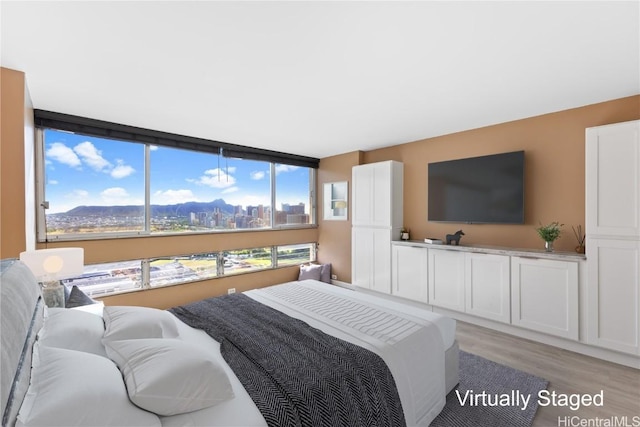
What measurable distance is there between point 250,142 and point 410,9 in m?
3.21

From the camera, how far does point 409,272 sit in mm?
4016

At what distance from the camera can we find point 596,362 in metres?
2.58

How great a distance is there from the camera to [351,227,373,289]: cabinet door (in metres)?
4.59

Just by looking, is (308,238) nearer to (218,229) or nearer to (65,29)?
(218,229)

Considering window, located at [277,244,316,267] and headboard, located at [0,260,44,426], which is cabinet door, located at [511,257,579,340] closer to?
window, located at [277,244,316,267]

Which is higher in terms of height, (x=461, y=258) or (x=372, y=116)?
(x=372, y=116)

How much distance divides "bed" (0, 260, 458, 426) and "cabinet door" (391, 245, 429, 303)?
5.60 feet

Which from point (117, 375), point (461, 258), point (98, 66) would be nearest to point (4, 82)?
point (98, 66)

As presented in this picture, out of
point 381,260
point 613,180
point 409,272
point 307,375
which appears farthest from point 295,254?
point 613,180

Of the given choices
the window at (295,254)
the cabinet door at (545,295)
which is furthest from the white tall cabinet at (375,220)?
the cabinet door at (545,295)

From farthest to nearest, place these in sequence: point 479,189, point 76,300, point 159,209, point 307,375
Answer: point 159,209, point 479,189, point 76,300, point 307,375

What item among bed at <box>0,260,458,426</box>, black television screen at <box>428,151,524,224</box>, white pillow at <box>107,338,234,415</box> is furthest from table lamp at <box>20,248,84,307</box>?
black television screen at <box>428,151,524,224</box>

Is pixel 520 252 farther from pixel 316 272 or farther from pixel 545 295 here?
pixel 316 272

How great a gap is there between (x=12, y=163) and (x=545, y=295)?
486 centimetres
